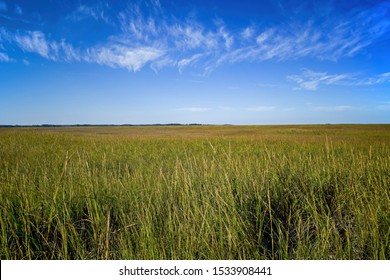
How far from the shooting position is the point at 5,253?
2.00 meters

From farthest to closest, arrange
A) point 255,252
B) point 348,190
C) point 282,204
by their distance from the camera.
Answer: point 348,190, point 282,204, point 255,252

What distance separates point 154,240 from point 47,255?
1154 mm

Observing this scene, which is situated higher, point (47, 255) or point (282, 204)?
point (282, 204)

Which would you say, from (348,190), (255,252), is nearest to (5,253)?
(255,252)

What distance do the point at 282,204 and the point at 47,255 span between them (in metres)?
2.77

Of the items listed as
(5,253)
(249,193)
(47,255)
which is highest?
(249,193)

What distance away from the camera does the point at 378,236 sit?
200cm

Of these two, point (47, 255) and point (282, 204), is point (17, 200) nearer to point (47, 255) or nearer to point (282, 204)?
point (47, 255)

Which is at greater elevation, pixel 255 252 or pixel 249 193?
pixel 249 193
